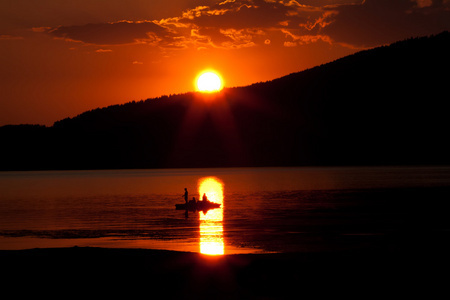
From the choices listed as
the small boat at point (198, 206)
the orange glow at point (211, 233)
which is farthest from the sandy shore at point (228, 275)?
the small boat at point (198, 206)

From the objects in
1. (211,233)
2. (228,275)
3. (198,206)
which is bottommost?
(228,275)

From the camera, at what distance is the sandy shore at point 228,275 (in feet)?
56.5

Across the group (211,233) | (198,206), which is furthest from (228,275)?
(198,206)

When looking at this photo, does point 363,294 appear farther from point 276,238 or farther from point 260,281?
point 276,238

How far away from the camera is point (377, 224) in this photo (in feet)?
149

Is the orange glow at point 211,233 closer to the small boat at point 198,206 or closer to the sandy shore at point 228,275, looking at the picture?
the small boat at point 198,206

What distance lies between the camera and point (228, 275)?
19.4 metres

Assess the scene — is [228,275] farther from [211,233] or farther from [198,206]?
[198,206]

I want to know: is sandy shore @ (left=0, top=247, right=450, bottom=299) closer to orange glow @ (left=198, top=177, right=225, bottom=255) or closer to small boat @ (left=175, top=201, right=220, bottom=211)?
orange glow @ (left=198, top=177, right=225, bottom=255)

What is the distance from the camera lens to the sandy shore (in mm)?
17234

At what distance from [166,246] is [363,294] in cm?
1911

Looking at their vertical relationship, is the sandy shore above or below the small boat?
below

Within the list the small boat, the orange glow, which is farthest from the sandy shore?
the small boat

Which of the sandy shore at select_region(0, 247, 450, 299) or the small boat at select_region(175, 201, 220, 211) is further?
the small boat at select_region(175, 201, 220, 211)
